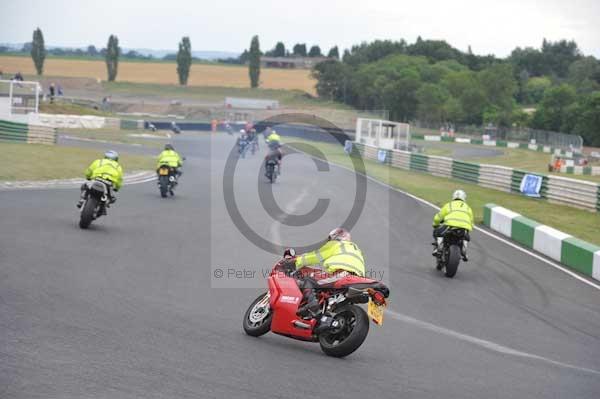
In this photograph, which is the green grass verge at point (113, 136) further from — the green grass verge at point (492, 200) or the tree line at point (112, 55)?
the tree line at point (112, 55)

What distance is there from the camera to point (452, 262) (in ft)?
46.9

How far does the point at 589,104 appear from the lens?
76688 mm

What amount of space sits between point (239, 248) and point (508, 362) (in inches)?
290

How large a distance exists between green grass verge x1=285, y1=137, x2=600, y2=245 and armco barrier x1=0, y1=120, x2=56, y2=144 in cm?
1436

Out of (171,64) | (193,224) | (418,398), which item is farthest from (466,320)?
(171,64)

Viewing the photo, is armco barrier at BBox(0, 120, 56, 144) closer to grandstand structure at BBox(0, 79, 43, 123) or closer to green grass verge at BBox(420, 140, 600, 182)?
grandstand structure at BBox(0, 79, 43, 123)

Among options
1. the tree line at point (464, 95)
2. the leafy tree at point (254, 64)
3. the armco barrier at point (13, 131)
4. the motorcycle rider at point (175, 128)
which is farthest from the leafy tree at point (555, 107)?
the armco barrier at point (13, 131)

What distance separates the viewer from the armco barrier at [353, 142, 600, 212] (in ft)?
86.1

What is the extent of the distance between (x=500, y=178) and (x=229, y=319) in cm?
2455

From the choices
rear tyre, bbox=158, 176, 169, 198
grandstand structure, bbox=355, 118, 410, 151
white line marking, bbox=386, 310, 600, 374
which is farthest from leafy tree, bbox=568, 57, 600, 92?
white line marking, bbox=386, 310, 600, 374

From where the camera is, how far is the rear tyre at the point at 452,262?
14.3 m

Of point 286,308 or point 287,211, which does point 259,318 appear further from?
point 287,211

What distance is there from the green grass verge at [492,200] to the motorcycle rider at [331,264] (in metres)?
13.1

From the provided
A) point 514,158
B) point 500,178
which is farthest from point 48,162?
point 514,158
